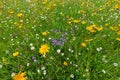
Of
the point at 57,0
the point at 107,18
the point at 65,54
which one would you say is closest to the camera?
the point at 65,54

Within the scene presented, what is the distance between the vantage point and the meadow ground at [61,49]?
2.75m

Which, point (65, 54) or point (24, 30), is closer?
point (65, 54)

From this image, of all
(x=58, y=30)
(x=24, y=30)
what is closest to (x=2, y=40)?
(x=24, y=30)

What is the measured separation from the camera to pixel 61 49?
297cm

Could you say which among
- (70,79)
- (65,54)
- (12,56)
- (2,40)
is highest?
(2,40)

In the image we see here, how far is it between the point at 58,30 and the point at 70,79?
907 mm

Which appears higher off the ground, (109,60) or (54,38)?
(54,38)

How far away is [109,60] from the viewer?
2854 millimetres

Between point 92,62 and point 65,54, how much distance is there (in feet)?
1.31

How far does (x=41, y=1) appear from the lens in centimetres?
535

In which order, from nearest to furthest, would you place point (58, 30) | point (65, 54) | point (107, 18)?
1. point (65, 54)
2. point (58, 30)
3. point (107, 18)

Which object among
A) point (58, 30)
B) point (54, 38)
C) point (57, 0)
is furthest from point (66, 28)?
A: point (57, 0)

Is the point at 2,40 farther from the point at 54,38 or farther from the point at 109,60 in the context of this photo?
the point at 109,60

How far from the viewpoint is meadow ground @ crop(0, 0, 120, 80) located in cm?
275
